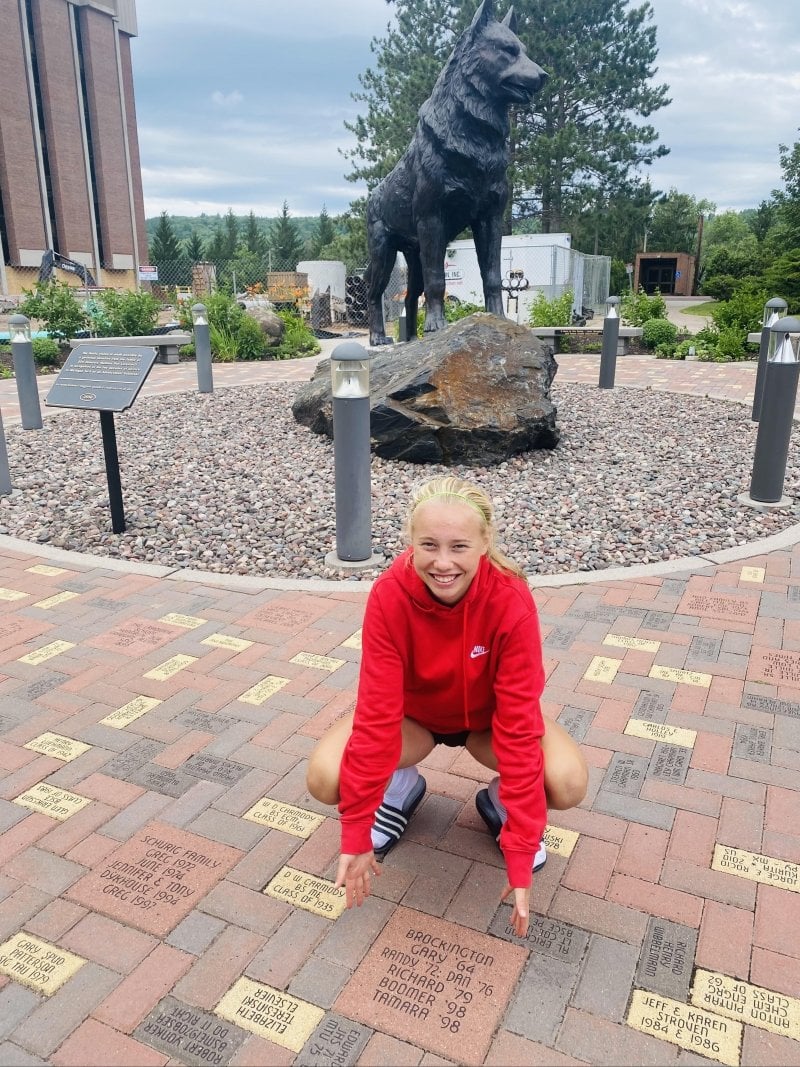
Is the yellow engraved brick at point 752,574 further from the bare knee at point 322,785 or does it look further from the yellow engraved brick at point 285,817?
the bare knee at point 322,785

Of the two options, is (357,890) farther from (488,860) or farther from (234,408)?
(234,408)

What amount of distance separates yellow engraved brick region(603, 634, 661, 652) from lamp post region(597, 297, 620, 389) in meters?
7.91

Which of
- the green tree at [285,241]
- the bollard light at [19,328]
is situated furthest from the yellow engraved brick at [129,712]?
the green tree at [285,241]

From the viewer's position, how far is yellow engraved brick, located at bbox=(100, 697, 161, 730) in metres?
2.98

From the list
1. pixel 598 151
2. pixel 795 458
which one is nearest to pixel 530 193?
pixel 598 151

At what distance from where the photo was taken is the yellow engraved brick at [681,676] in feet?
10.7

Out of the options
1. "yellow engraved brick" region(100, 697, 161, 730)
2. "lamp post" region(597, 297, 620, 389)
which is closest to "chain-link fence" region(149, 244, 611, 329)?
"lamp post" region(597, 297, 620, 389)

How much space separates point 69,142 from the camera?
42188mm

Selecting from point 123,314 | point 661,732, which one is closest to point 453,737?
point 661,732

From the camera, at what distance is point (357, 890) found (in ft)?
6.01

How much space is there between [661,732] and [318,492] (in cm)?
366

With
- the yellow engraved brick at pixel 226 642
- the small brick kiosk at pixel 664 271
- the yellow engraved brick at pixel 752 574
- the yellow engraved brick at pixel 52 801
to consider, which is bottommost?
the yellow engraved brick at pixel 52 801

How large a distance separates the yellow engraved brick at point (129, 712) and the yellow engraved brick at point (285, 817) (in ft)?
2.45

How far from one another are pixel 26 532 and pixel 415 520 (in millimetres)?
4219
